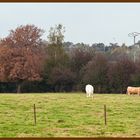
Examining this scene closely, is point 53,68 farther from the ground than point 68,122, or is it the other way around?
point 53,68

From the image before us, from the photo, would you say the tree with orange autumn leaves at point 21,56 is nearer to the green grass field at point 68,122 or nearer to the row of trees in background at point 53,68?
the row of trees in background at point 53,68

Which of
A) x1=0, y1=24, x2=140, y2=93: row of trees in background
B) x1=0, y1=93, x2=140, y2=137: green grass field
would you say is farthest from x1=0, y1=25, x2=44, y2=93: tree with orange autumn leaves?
x1=0, y1=93, x2=140, y2=137: green grass field

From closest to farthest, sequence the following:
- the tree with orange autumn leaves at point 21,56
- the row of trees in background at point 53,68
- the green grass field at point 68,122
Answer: the green grass field at point 68,122 < the row of trees in background at point 53,68 < the tree with orange autumn leaves at point 21,56

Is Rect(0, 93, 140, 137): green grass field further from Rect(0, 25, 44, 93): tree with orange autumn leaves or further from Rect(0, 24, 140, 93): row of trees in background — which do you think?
Rect(0, 25, 44, 93): tree with orange autumn leaves

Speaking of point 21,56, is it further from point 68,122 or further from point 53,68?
point 68,122

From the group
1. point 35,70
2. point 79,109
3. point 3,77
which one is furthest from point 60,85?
point 79,109

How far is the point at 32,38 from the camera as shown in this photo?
213 ft

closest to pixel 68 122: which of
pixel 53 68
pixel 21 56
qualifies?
pixel 53 68

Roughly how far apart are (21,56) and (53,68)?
Result: 5.96 meters

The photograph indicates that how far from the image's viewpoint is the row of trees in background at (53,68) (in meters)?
55.7

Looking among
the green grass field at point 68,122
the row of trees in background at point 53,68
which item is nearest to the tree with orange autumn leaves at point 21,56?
the row of trees in background at point 53,68

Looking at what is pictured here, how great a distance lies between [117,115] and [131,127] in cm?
377

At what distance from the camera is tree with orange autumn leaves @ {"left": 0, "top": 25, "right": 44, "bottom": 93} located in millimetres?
58750

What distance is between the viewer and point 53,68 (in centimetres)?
5841
